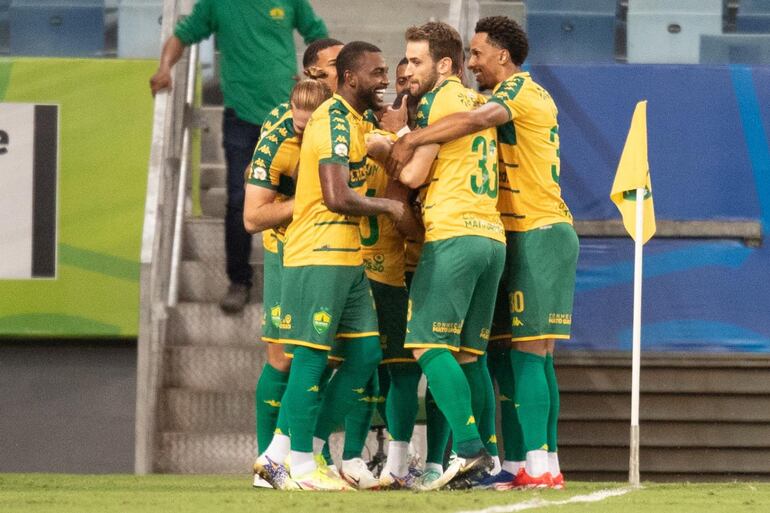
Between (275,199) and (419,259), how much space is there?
33.9 inches

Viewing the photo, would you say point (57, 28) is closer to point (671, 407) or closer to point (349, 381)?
point (671, 407)

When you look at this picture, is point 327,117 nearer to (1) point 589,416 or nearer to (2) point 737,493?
(2) point 737,493

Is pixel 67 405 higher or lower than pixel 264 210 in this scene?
lower

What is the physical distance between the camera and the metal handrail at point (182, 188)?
397 inches

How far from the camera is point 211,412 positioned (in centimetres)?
977

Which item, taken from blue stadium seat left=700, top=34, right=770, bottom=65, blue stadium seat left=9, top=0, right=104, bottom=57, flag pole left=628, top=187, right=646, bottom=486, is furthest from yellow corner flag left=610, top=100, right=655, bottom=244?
blue stadium seat left=9, top=0, right=104, bottom=57

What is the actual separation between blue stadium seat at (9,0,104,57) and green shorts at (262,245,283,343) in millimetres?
3684

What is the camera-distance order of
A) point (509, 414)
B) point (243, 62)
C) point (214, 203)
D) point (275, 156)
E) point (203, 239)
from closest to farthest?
1. point (275, 156)
2. point (509, 414)
3. point (243, 62)
4. point (203, 239)
5. point (214, 203)

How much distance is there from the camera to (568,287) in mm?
7418

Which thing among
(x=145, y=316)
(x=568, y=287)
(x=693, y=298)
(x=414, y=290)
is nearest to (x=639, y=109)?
(x=568, y=287)

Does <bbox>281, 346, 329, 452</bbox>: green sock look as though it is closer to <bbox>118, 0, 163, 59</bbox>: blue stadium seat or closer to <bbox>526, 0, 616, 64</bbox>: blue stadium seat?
<bbox>118, 0, 163, 59</bbox>: blue stadium seat

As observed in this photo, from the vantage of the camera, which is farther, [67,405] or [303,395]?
[67,405]

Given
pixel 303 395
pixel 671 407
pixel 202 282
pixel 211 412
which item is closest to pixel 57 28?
pixel 202 282

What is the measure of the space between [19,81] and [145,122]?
32.8 inches
